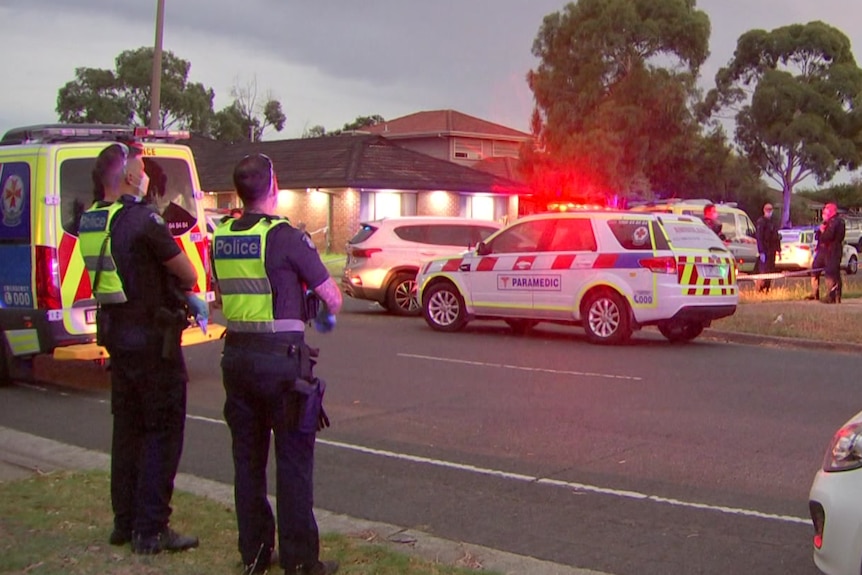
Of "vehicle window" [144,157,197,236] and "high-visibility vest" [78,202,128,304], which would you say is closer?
"high-visibility vest" [78,202,128,304]

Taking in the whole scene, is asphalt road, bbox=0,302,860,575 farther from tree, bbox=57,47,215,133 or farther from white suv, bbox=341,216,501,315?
tree, bbox=57,47,215,133

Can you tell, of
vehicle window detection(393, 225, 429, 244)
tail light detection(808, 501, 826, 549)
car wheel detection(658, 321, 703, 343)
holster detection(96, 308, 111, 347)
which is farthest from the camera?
vehicle window detection(393, 225, 429, 244)

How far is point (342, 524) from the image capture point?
5.82 meters

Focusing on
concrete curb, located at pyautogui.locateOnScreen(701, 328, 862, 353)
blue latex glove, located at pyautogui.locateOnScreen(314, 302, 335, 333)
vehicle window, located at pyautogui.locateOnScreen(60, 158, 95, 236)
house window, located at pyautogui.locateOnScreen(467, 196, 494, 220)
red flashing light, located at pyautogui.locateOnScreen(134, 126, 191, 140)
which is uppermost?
house window, located at pyautogui.locateOnScreen(467, 196, 494, 220)

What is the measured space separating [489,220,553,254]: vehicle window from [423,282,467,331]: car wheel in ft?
3.14

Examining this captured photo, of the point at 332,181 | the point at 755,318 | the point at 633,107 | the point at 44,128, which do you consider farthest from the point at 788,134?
the point at 44,128

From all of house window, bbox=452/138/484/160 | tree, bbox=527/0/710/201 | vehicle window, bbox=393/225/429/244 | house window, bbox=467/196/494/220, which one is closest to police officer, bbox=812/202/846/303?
vehicle window, bbox=393/225/429/244

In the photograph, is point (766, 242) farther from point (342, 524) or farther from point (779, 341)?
point (342, 524)

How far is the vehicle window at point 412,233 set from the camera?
18.6 meters

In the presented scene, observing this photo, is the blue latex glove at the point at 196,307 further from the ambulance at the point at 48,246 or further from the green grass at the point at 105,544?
the ambulance at the point at 48,246

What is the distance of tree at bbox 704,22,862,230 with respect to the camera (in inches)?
2192

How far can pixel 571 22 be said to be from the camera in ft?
162

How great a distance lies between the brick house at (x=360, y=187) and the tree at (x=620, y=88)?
640 cm

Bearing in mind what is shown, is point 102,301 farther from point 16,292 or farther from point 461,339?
point 461,339
